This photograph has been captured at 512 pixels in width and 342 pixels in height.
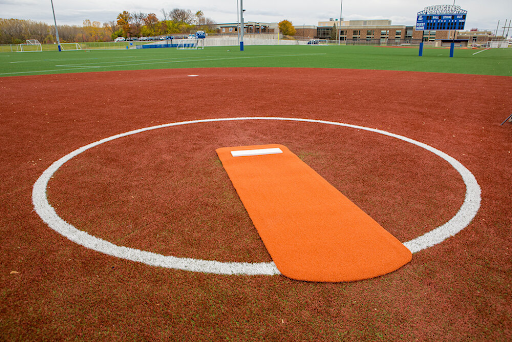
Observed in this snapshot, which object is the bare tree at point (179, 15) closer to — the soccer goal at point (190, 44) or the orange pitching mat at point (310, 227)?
the soccer goal at point (190, 44)

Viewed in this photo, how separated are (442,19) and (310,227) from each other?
91.8 feet

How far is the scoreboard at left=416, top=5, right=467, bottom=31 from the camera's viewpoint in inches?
929

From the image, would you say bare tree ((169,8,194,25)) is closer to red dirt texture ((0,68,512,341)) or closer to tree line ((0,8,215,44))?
tree line ((0,8,215,44))

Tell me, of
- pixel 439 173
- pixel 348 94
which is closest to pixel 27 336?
pixel 439 173

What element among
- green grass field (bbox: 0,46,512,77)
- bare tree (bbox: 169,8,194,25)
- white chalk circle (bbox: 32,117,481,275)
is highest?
bare tree (bbox: 169,8,194,25)

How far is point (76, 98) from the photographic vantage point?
8.04 metres

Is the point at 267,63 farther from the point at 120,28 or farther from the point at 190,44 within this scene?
the point at 120,28

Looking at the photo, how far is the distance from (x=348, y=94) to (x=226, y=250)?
24.0ft

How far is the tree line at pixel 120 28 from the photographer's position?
249 feet

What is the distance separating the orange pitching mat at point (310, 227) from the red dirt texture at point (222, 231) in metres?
0.09

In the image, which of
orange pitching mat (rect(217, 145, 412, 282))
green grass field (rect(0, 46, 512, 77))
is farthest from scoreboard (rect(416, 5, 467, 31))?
orange pitching mat (rect(217, 145, 412, 282))

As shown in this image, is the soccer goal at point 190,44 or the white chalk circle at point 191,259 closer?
the white chalk circle at point 191,259

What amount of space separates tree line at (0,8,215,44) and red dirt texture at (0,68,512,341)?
284 feet

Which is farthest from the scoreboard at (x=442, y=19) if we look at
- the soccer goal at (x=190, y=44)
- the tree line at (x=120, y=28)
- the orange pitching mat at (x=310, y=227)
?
the tree line at (x=120, y=28)
